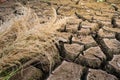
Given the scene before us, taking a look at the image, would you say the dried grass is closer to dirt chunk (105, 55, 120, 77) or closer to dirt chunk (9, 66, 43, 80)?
dirt chunk (9, 66, 43, 80)

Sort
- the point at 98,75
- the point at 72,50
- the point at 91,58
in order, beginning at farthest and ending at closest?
1. the point at 72,50
2. the point at 91,58
3. the point at 98,75

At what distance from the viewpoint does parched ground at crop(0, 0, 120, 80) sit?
1927 mm

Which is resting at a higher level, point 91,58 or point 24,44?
point 24,44


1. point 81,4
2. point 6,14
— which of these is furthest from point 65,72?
point 81,4

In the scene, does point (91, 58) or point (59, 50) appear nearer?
point (91, 58)

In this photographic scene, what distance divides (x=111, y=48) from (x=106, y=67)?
317 millimetres

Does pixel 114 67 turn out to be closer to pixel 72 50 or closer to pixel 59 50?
pixel 72 50

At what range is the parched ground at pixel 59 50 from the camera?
75.9 inches

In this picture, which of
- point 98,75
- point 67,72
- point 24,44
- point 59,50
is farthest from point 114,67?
point 24,44

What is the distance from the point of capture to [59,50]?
7.68 ft

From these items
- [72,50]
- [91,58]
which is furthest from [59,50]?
[91,58]

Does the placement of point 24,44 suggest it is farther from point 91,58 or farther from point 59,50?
point 91,58

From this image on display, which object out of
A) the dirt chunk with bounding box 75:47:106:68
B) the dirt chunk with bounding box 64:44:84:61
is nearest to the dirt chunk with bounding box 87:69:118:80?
the dirt chunk with bounding box 75:47:106:68

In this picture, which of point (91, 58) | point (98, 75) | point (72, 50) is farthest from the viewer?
point (72, 50)
